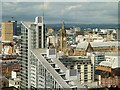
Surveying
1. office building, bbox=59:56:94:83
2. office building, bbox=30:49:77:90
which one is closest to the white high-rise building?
office building, bbox=30:49:77:90

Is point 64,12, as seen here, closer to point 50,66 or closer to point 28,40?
point 28,40

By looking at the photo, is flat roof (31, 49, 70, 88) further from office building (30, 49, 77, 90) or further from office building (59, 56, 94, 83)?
office building (59, 56, 94, 83)

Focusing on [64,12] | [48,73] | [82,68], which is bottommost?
[82,68]

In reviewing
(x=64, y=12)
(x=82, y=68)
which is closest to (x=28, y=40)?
(x=64, y=12)

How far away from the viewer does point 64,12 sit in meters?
2.06

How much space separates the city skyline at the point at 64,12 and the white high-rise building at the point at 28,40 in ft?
0.21

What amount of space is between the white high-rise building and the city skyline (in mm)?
63

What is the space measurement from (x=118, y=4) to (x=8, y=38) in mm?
932

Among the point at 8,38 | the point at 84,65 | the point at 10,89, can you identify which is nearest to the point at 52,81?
the point at 10,89

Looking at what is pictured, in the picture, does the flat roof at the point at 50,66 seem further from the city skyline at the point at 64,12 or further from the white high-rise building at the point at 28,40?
the city skyline at the point at 64,12

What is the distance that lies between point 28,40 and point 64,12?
512 millimetres

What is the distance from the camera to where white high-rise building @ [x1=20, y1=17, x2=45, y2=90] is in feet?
5.45

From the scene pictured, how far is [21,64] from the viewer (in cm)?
170

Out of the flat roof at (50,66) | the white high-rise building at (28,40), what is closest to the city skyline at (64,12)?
the white high-rise building at (28,40)
